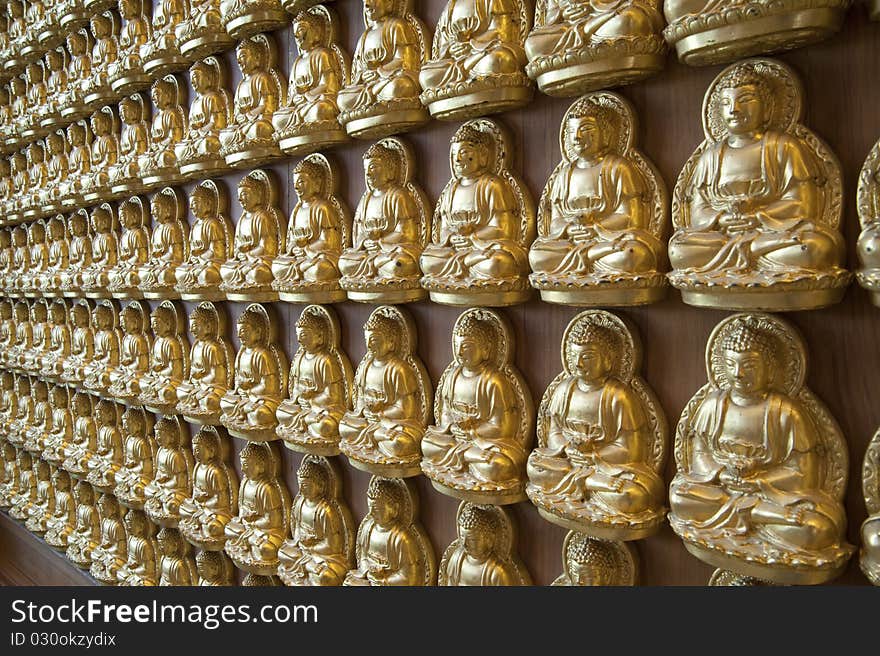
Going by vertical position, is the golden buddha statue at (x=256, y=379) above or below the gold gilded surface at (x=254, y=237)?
below

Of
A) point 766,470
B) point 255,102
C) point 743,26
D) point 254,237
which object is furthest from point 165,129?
point 766,470

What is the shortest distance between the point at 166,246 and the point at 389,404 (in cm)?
108

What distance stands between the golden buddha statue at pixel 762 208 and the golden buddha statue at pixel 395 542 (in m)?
0.84

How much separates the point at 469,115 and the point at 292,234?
1.94 ft

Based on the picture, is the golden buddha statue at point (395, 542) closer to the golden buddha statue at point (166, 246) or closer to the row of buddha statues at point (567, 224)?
the row of buddha statues at point (567, 224)

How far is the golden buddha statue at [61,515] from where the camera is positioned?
2.84 m

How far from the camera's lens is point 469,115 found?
52.4 inches

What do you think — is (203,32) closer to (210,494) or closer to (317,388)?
(317,388)

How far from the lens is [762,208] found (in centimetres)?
98

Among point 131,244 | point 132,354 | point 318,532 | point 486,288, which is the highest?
point 131,244

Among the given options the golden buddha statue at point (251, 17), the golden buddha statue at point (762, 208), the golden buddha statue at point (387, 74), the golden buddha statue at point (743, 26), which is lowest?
the golden buddha statue at point (762, 208)

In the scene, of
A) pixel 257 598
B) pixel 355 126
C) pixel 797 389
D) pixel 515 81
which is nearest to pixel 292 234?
pixel 355 126

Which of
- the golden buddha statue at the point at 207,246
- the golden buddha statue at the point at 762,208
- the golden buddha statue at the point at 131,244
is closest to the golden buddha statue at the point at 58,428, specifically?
the golden buddha statue at the point at 131,244

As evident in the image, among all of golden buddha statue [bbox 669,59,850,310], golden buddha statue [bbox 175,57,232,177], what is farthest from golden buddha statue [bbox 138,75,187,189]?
golden buddha statue [bbox 669,59,850,310]
